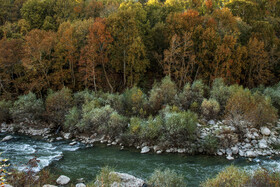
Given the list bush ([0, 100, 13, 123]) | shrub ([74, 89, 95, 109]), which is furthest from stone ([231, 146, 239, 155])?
bush ([0, 100, 13, 123])

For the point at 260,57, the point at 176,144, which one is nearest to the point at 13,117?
the point at 176,144

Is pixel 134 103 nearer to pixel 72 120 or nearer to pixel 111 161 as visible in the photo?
pixel 72 120

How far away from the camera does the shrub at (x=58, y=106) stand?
24719mm

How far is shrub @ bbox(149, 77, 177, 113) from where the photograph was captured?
78.1 ft

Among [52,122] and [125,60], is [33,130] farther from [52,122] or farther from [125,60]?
[125,60]

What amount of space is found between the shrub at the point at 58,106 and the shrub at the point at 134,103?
6338mm

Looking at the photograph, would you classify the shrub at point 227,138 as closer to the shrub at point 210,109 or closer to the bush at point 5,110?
the shrub at point 210,109

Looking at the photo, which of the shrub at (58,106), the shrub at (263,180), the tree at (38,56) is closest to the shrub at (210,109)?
the shrub at (263,180)

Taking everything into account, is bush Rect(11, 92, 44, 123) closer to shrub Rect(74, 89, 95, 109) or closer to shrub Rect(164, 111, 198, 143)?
shrub Rect(74, 89, 95, 109)

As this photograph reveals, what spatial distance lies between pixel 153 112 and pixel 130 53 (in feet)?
28.3

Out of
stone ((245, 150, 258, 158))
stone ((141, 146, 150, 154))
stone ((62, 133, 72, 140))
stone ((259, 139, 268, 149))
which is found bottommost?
stone ((62, 133, 72, 140))

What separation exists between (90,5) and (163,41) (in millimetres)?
13695

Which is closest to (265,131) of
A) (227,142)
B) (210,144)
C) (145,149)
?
(227,142)

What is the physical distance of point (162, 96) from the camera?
79.2ft
